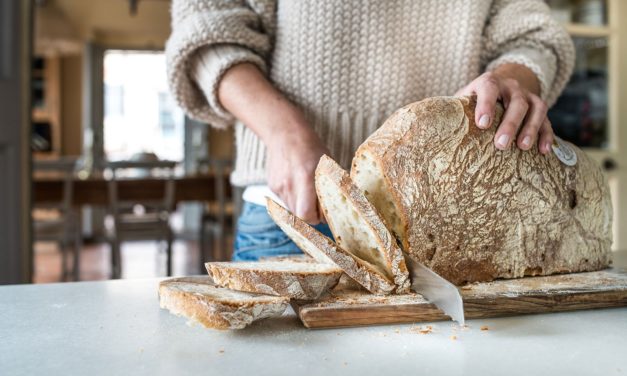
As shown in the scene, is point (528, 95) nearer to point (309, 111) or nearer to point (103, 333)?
point (309, 111)

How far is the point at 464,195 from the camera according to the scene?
935mm

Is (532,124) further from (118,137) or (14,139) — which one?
(118,137)

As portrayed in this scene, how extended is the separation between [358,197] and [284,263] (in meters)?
0.15

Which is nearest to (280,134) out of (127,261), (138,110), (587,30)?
(587,30)

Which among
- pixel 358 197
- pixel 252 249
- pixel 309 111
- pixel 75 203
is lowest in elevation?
pixel 75 203

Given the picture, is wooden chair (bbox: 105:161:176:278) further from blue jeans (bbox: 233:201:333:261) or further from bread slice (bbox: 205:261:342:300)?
bread slice (bbox: 205:261:342:300)

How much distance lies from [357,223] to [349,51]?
419 millimetres

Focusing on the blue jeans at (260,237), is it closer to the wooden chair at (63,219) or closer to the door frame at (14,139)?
the door frame at (14,139)

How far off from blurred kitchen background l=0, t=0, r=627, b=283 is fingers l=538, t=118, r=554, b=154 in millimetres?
737

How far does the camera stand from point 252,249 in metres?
1.23

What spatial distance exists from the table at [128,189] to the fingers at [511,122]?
12.3ft

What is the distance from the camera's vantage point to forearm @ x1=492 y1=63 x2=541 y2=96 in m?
1.14

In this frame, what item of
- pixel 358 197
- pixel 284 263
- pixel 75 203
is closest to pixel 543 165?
pixel 358 197

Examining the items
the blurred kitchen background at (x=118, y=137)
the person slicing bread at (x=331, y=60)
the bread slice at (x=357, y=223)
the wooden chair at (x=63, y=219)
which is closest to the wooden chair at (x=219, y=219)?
the blurred kitchen background at (x=118, y=137)
